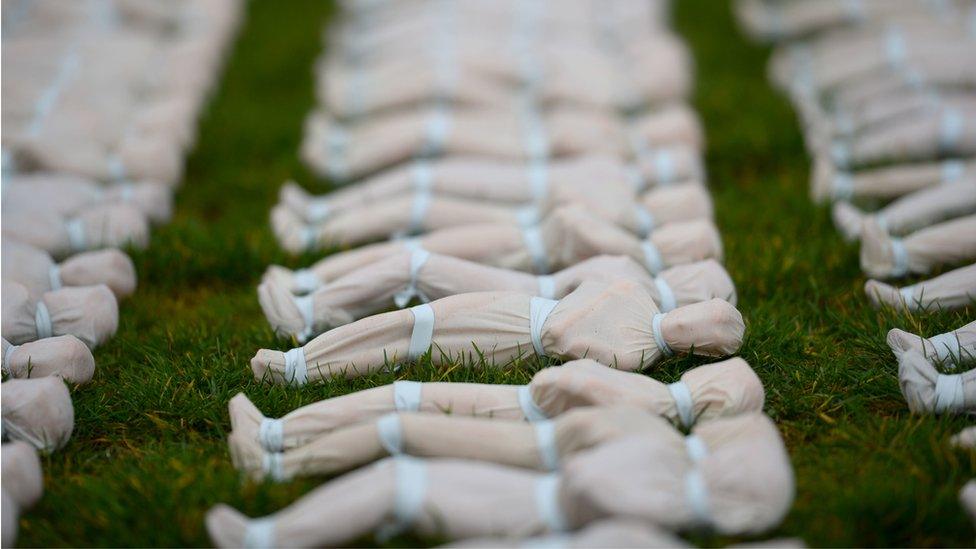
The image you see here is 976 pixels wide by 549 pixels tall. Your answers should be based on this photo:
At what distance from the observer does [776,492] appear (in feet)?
7.75

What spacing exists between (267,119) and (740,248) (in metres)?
2.64

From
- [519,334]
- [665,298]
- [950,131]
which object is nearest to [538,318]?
[519,334]

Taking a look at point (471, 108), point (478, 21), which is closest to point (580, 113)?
point (471, 108)

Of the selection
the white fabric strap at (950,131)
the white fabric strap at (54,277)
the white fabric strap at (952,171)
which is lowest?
the white fabric strap at (54,277)

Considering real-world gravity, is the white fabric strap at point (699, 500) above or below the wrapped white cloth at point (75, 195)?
below

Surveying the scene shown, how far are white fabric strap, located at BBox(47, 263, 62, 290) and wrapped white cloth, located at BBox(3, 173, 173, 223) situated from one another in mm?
448

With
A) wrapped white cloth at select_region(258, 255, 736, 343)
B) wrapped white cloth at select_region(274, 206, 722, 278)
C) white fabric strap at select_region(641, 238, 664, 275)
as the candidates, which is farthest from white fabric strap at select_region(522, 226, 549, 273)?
white fabric strap at select_region(641, 238, 664, 275)

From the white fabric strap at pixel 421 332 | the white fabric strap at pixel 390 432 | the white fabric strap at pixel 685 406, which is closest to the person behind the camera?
the white fabric strap at pixel 390 432

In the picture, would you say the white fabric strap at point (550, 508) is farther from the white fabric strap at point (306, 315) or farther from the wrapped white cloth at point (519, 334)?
the white fabric strap at point (306, 315)

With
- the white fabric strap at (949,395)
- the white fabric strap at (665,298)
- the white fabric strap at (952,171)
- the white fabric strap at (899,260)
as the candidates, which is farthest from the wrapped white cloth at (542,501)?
the white fabric strap at (952,171)

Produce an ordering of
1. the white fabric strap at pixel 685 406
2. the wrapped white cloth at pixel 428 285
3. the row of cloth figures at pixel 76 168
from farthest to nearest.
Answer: the wrapped white cloth at pixel 428 285 < the row of cloth figures at pixel 76 168 < the white fabric strap at pixel 685 406

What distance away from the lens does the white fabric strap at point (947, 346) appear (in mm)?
2978

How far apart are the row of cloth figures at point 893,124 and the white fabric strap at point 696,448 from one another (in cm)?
113

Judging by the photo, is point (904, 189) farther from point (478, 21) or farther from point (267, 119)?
point (267, 119)
